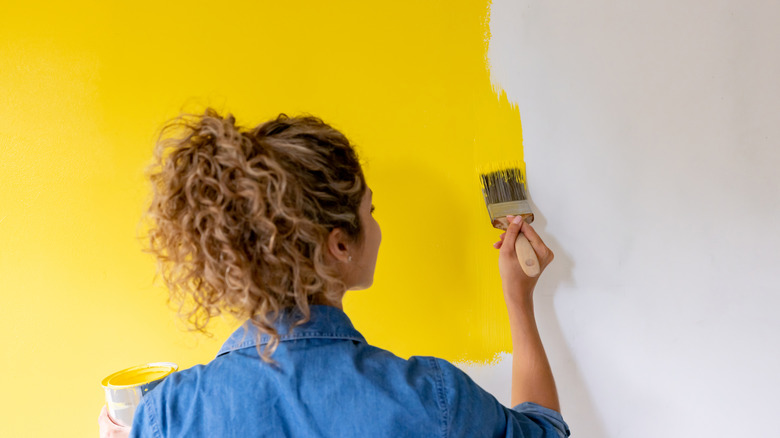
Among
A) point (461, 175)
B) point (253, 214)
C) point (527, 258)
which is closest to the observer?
point (253, 214)

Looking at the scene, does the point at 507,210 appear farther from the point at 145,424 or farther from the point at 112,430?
the point at 112,430

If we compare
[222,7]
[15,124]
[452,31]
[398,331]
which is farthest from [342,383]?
[15,124]

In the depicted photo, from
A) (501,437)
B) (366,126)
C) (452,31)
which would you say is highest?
(452,31)

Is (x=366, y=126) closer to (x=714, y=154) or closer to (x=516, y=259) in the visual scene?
(x=516, y=259)

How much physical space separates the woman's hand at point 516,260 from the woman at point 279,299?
0.93 ft

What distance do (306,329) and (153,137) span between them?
0.63 meters

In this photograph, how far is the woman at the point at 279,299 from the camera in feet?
2.03

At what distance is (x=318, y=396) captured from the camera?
632mm

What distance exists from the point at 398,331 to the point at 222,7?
0.78 metres

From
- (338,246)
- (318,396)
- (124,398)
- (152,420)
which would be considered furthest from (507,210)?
(124,398)

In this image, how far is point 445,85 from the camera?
98 cm

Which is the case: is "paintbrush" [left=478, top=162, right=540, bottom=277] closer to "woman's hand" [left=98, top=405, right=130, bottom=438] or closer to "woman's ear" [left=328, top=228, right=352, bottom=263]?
"woman's ear" [left=328, top=228, right=352, bottom=263]

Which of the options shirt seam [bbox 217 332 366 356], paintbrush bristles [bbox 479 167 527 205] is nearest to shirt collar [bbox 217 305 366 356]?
shirt seam [bbox 217 332 366 356]

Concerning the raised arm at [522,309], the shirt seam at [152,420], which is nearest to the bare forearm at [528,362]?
the raised arm at [522,309]
